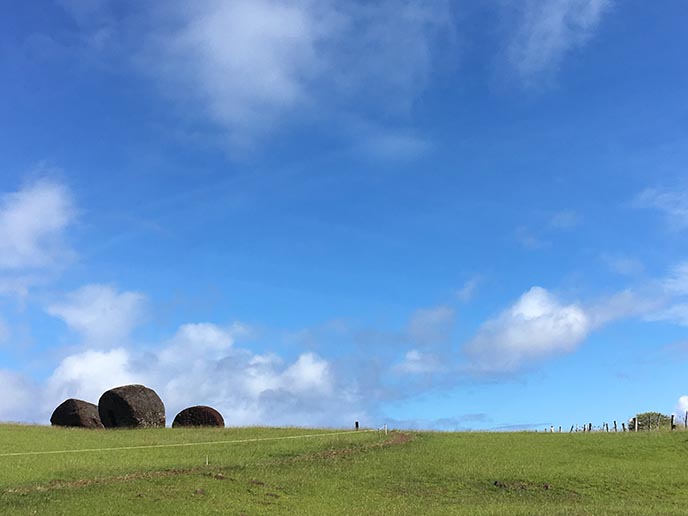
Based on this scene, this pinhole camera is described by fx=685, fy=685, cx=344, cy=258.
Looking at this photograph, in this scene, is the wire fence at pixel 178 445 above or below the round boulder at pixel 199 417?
below

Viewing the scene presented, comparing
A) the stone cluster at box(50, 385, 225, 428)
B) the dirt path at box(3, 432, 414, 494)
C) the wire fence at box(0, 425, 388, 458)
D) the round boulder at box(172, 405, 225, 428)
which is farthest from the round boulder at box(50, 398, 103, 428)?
the dirt path at box(3, 432, 414, 494)

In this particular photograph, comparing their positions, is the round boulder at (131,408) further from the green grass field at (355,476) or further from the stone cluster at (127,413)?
the green grass field at (355,476)

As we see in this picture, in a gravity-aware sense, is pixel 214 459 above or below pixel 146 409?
below

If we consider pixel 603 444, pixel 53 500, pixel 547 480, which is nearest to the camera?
pixel 53 500

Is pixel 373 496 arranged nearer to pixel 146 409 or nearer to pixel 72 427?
pixel 146 409

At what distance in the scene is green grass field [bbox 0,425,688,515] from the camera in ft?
90.5

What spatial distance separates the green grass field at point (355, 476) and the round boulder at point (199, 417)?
12.4 metres

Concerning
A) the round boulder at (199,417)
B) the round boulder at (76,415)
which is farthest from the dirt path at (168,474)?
the round boulder at (76,415)

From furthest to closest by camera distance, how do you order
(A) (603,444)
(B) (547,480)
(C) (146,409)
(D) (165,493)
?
1. (C) (146,409)
2. (A) (603,444)
3. (B) (547,480)
4. (D) (165,493)

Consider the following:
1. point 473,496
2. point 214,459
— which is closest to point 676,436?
point 473,496

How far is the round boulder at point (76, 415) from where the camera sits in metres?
59.6

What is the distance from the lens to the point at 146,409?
58.4 metres

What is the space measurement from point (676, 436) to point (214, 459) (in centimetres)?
3187

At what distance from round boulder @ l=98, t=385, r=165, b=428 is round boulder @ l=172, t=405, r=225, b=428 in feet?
6.36
